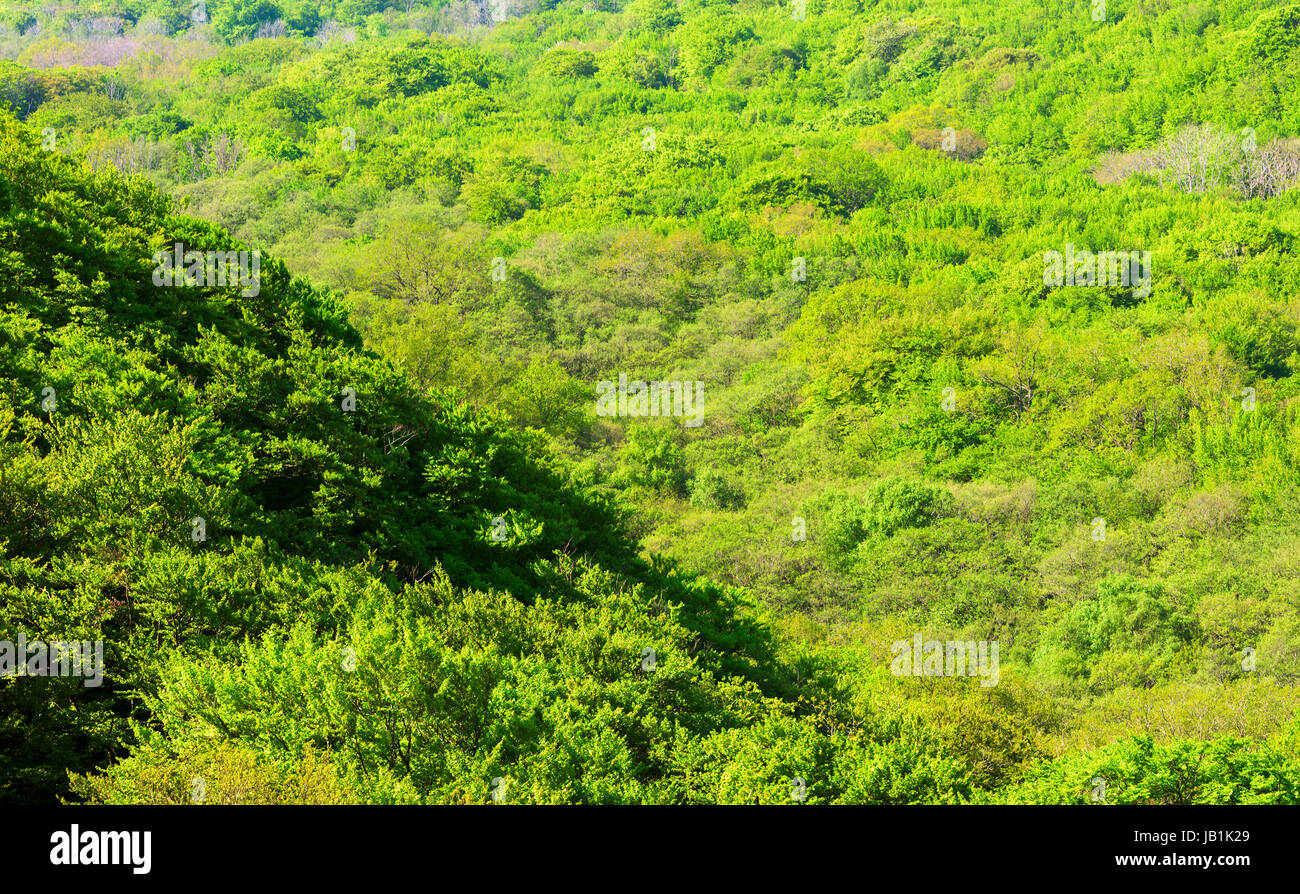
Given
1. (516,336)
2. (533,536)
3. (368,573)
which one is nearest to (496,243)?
(516,336)

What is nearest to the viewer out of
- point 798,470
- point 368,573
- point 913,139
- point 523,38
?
point 368,573

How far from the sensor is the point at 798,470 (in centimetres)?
5903

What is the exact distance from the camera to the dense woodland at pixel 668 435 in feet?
64.4

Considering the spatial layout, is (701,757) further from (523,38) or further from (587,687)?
(523,38)

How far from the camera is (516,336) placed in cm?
7194

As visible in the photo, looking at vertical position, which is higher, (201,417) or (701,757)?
(201,417)

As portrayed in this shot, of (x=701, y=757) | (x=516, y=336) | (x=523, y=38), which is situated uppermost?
(x=523, y=38)

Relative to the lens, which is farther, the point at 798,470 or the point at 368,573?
the point at 798,470

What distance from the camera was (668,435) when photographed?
61.2m

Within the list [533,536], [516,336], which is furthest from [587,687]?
[516,336]

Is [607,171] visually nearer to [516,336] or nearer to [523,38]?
[516,336]

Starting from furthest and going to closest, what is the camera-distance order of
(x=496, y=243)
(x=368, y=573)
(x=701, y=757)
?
(x=496, y=243) < (x=368, y=573) < (x=701, y=757)

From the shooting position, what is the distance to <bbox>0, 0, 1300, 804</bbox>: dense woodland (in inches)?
773

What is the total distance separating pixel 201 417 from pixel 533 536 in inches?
341
